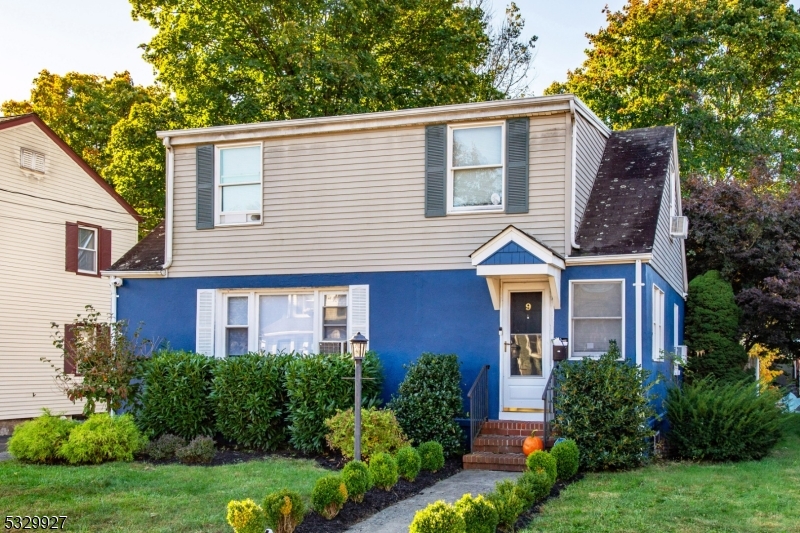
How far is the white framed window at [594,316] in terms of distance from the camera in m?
12.3

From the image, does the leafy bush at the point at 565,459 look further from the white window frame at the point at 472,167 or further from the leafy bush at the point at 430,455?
the white window frame at the point at 472,167

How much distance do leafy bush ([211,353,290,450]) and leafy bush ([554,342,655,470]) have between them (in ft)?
13.9

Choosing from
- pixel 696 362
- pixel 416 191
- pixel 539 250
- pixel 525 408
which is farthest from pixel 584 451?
pixel 696 362

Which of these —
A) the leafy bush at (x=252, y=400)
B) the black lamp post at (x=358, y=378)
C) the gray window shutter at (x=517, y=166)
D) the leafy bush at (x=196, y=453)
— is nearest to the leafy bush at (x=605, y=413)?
the gray window shutter at (x=517, y=166)

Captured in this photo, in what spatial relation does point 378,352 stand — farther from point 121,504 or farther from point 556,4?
point 556,4

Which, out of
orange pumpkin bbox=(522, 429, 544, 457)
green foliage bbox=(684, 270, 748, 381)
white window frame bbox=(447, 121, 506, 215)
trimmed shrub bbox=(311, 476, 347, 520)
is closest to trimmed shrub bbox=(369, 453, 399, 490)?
trimmed shrub bbox=(311, 476, 347, 520)

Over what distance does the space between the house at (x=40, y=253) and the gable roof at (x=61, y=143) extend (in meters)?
0.03

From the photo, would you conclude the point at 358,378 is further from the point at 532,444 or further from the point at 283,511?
the point at 283,511

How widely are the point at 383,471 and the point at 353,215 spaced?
576cm

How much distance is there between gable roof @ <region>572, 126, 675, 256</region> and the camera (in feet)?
40.9

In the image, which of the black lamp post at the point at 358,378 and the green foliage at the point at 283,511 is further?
the black lamp post at the point at 358,378

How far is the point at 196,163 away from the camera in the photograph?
1487 centimetres

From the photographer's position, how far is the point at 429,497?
30.6 ft

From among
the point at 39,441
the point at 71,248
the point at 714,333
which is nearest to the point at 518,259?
the point at 39,441
